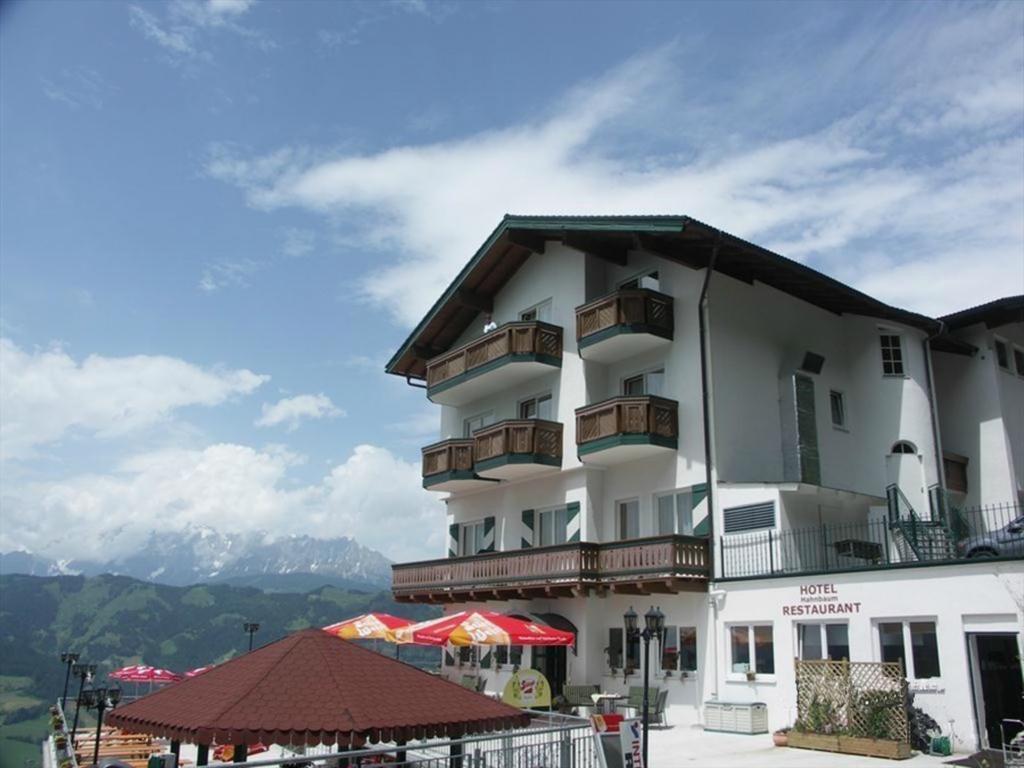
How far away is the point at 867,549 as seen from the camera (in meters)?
23.4

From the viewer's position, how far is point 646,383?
89.1 ft

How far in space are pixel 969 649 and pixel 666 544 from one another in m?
7.58

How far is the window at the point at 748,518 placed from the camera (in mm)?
22516

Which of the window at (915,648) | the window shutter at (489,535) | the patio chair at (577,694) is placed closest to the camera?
the window at (915,648)

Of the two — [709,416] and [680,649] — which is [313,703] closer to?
Answer: [680,649]

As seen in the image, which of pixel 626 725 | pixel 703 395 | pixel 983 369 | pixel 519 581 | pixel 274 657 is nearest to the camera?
pixel 274 657

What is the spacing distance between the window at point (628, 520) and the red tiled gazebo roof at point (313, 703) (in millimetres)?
16602

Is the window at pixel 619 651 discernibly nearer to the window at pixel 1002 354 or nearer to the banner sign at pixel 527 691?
the banner sign at pixel 527 691

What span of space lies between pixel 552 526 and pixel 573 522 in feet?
6.66

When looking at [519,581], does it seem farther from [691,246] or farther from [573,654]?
[691,246]

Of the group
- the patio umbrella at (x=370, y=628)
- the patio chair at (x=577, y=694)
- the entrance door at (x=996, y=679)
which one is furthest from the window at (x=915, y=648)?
A: the patio umbrella at (x=370, y=628)

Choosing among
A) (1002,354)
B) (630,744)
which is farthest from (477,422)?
(630,744)

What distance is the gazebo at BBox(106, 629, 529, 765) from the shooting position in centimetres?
857

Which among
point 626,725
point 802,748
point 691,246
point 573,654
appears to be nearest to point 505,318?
point 691,246
